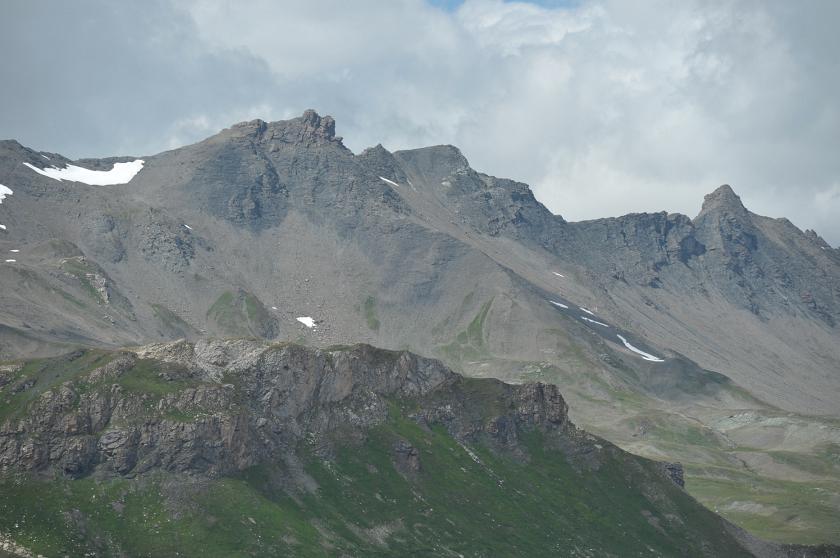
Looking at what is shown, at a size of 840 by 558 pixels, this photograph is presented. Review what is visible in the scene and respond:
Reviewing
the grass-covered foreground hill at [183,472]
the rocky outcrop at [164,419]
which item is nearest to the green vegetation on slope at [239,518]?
the grass-covered foreground hill at [183,472]

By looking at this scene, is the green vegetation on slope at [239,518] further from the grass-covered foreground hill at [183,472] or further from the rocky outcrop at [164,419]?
the rocky outcrop at [164,419]

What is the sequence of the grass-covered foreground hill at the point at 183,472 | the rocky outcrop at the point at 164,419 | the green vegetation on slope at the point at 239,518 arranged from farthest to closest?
1. the rocky outcrop at the point at 164,419
2. the grass-covered foreground hill at the point at 183,472
3. the green vegetation on slope at the point at 239,518

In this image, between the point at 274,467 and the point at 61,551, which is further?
the point at 274,467

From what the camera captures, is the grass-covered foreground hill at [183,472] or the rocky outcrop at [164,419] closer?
the grass-covered foreground hill at [183,472]

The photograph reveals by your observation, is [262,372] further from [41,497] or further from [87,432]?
[41,497]

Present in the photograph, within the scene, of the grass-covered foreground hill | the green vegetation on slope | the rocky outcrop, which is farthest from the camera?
the rocky outcrop

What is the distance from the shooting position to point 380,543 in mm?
180875

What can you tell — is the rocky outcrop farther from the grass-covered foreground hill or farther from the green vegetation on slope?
the green vegetation on slope

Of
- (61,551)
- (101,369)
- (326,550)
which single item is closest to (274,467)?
(326,550)

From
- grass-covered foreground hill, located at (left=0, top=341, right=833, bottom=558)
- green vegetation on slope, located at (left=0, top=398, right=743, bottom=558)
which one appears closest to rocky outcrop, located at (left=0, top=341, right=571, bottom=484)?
grass-covered foreground hill, located at (left=0, top=341, right=833, bottom=558)

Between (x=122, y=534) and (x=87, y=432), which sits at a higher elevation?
(x=87, y=432)

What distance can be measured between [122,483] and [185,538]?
1324 cm

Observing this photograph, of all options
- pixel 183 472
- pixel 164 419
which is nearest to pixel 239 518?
pixel 183 472

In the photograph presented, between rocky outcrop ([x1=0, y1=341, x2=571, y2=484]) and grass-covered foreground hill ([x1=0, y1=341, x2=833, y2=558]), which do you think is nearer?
grass-covered foreground hill ([x1=0, y1=341, x2=833, y2=558])
